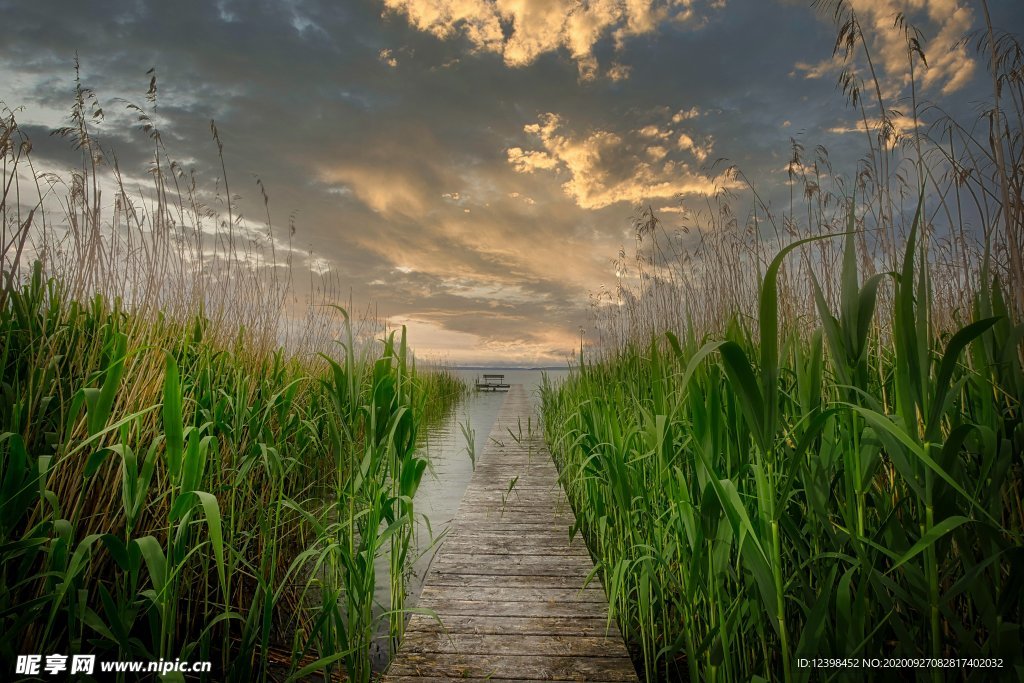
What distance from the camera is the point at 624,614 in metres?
1.91

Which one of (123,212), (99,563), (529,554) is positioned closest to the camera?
(99,563)

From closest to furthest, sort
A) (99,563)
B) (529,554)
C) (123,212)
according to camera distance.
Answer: (99,563)
(529,554)
(123,212)

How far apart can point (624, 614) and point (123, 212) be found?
11.8ft

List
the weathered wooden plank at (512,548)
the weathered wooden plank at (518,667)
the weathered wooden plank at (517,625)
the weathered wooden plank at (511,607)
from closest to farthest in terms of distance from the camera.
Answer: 1. the weathered wooden plank at (518,667)
2. the weathered wooden plank at (517,625)
3. the weathered wooden plank at (511,607)
4. the weathered wooden plank at (512,548)

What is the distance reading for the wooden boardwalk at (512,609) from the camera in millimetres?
1599

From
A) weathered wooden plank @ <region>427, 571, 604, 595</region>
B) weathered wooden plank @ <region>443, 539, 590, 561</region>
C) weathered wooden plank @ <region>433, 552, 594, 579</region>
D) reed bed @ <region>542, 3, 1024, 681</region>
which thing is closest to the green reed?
reed bed @ <region>542, 3, 1024, 681</region>

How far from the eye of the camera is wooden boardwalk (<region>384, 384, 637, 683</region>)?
160 centimetres

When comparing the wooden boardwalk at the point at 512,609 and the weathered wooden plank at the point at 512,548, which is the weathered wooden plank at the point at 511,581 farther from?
the weathered wooden plank at the point at 512,548

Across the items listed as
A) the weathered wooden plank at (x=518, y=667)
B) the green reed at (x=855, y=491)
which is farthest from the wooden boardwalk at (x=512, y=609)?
the green reed at (x=855, y=491)

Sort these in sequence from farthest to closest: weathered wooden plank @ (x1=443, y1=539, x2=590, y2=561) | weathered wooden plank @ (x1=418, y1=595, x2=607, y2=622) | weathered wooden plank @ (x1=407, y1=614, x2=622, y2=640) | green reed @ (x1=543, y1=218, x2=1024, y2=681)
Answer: weathered wooden plank @ (x1=443, y1=539, x2=590, y2=561)
weathered wooden plank @ (x1=418, y1=595, x2=607, y2=622)
weathered wooden plank @ (x1=407, y1=614, x2=622, y2=640)
green reed @ (x1=543, y1=218, x2=1024, y2=681)

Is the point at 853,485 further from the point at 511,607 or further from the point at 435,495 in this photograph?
the point at 435,495

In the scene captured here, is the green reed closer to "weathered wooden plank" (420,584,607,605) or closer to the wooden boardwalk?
the wooden boardwalk

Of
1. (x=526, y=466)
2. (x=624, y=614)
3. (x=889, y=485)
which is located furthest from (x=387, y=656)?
(x=526, y=466)

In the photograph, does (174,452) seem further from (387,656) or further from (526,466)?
(526,466)
